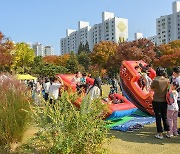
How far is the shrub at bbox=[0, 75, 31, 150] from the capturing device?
4.82m

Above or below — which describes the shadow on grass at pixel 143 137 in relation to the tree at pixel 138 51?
below

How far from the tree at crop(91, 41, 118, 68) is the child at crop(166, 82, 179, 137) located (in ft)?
135

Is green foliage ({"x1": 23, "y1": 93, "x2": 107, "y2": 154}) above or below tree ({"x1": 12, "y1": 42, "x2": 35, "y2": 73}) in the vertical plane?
below

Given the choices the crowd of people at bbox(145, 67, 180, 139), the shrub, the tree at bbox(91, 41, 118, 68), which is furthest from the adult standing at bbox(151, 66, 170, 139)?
the tree at bbox(91, 41, 118, 68)

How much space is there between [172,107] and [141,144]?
105cm

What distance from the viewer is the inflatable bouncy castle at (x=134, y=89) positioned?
27.7 feet

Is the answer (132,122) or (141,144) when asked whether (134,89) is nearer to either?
(132,122)

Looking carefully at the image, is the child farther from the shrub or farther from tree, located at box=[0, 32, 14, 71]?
tree, located at box=[0, 32, 14, 71]

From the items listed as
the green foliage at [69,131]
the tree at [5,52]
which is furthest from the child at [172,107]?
the tree at [5,52]

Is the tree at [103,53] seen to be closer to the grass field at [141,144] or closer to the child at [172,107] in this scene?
the grass field at [141,144]

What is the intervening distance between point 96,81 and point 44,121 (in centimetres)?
287

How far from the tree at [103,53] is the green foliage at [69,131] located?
4318cm

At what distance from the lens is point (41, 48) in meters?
144

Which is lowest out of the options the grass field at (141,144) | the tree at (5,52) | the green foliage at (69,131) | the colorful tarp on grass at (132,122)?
the grass field at (141,144)
